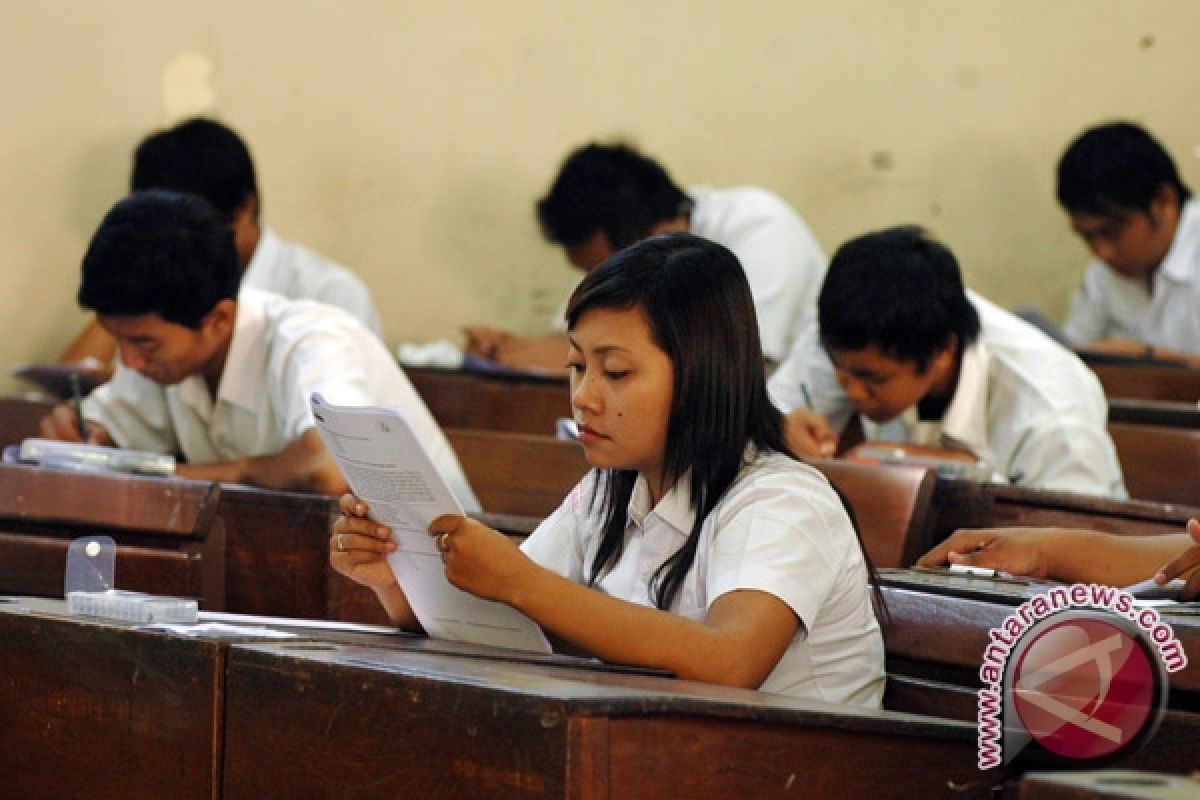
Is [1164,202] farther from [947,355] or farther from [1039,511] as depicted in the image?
[1039,511]

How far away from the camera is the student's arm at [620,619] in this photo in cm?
174

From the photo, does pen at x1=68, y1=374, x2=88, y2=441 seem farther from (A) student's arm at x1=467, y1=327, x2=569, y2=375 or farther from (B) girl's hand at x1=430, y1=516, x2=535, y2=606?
(B) girl's hand at x1=430, y1=516, x2=535, y2=606

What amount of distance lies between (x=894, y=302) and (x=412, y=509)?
1.57 metres

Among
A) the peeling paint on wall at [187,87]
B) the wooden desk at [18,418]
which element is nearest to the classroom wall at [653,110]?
the peeling paint on wall at [187,87]

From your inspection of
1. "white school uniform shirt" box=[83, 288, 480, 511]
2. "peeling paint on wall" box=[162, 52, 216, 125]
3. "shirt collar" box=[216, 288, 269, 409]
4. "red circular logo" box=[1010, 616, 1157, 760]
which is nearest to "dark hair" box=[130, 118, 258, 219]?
"peeling paint on wall" box=[162, 52, 216, 125]

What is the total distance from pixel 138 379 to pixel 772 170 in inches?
94.2

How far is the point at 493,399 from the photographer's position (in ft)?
13.9

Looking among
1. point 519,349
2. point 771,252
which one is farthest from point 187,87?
point 771,252

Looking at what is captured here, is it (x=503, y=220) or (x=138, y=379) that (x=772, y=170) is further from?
(x=138, y=379)

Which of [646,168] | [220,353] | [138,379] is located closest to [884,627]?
[220,353]

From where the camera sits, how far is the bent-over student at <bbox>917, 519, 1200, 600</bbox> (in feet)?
6.86

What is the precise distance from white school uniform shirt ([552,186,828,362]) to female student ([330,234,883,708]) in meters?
2.52

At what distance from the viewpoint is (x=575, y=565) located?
84.5 inches

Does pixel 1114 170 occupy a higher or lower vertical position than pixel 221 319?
higher
